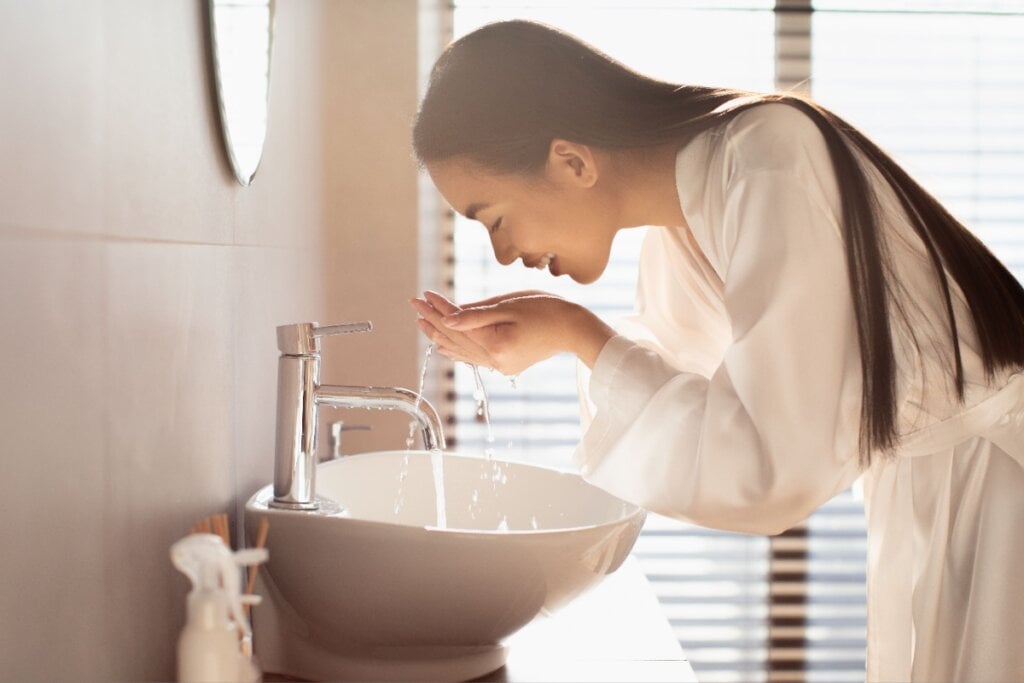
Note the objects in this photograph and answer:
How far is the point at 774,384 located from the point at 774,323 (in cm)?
5

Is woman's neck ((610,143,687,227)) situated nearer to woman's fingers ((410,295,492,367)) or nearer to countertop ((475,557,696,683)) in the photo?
woman's fingers ((410,295,492,367))

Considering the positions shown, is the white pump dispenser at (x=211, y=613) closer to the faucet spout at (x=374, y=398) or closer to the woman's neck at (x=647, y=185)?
the faucet spout at (x=374, y=398)

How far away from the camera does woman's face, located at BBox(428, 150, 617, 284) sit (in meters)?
1.07

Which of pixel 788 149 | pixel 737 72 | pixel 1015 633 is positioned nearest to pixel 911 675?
pixel 1015 633

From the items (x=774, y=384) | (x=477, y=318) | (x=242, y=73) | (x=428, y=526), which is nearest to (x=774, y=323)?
(x=774, y=384)

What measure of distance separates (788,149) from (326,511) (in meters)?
0.51

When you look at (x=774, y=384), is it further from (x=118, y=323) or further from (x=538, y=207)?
(x=118, y=323)

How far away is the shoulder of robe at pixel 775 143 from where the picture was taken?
2.84ft

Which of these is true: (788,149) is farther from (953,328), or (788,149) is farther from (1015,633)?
(1015,633)

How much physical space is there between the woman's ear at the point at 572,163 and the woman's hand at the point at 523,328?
127mm

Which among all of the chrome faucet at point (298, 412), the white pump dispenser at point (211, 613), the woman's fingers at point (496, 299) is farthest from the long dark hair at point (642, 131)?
the white pump dispenser at point (211, 613)

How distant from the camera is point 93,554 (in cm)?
69

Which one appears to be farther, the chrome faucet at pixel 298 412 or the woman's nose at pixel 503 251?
the woman's nose at pixel 503 251

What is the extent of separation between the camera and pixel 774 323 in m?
0.83
